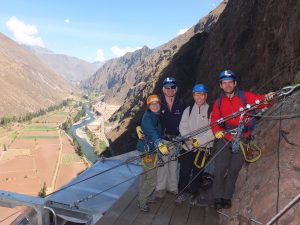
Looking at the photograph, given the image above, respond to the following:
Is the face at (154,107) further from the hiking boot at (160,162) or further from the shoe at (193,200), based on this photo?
the shoe at (193,200)

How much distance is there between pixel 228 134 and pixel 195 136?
38.2 inches

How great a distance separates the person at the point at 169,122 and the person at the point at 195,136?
0.72ft

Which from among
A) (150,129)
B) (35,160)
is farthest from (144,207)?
(35,160)

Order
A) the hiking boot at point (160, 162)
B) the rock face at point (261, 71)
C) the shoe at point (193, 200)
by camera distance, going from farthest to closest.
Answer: the shoe at point (193, 200) → the hiking boot at point (160, 162) → the rock face at point (261, 71)

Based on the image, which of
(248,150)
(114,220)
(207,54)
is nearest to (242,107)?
(248,150)

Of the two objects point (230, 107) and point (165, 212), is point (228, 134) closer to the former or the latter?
point (230, 107)

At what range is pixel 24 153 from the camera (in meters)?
122

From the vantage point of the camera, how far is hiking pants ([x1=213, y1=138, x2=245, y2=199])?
6824 mm

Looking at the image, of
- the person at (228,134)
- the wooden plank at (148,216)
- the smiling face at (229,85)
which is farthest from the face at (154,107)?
the wooden plank at (148,216)

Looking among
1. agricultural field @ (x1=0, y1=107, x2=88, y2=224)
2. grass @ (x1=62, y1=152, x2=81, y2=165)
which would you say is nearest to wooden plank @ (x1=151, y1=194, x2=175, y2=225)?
agricultural field @ (x1=0, y1=107, x2=88, y2=224)

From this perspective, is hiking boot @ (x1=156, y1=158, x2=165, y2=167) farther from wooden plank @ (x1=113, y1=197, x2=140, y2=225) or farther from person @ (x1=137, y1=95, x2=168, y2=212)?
wooden plank @ (x1=113, y1=197, x2=140, y2=225)

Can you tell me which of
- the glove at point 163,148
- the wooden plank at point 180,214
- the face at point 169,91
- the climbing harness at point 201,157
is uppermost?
the face at point 169,91

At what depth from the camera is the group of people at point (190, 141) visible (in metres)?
6.83

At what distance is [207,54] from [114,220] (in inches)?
2063
